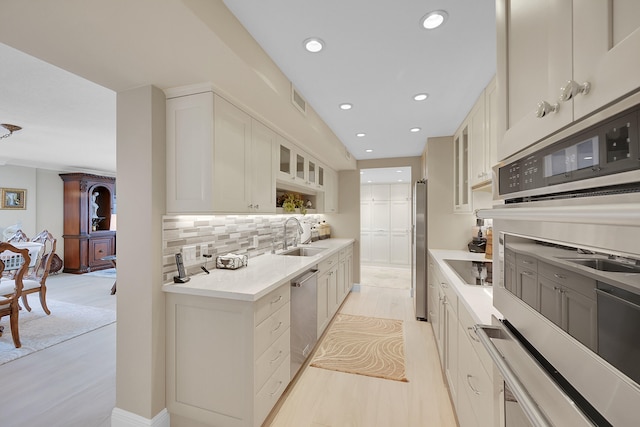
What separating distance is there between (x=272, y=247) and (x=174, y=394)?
173cm

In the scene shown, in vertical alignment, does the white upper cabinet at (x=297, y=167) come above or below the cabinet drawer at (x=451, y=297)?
above

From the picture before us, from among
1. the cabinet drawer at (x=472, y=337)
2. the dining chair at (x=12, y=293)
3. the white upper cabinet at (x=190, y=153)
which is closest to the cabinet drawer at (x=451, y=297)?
the cabinet drawer at (x=472, y=337)

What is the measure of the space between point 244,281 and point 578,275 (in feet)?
5.70

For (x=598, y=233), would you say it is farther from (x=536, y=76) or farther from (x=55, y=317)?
(x=55, y=317)

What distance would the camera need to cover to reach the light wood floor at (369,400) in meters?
1.84

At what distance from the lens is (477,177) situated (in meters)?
2.25

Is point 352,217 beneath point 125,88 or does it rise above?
beneath

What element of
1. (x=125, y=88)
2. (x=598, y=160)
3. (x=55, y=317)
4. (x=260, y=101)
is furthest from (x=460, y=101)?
(x=55, y=317)

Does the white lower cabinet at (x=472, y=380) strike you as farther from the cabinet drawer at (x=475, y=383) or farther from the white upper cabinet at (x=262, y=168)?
the white upper cabinet at (x=262, y=168)

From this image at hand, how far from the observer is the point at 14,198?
5.49 m

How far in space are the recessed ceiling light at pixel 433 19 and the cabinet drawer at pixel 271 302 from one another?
1.89 metres

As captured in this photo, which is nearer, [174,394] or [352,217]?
[174,394]

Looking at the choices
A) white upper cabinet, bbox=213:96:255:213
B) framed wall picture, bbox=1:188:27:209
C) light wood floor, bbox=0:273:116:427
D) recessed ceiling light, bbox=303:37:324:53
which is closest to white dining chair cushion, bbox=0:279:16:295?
light wood floor, bbox=0:273:116:427

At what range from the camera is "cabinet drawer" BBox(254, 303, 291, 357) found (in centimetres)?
165
